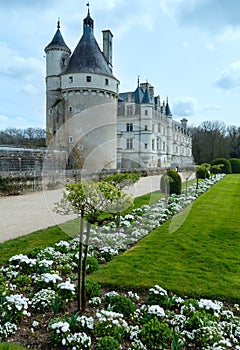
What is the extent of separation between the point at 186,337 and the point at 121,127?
90.0ft

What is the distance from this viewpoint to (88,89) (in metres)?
19.9

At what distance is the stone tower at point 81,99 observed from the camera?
65.4ft

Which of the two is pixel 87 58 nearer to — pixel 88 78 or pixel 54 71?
pixel 88 78

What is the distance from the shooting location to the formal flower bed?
7.08 ft

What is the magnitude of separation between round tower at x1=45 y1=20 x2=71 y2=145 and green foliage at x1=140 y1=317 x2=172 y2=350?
68.2ft

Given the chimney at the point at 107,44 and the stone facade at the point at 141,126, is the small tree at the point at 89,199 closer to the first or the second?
the stone facade at the point at 141,126

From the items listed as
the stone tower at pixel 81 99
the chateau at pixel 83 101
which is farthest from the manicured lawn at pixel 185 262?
the stone tower at pixel 81 99

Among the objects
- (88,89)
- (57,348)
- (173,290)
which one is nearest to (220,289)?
(173,290)

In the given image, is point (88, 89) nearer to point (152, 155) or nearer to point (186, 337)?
point (152, 155)

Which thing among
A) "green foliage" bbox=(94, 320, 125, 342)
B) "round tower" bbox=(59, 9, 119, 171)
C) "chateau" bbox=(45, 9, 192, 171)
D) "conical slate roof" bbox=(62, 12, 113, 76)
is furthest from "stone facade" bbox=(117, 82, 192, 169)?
"green foliage" bbox=(94, 320, 125, 342)

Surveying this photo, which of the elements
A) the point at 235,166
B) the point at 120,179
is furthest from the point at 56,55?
the point at 120,179

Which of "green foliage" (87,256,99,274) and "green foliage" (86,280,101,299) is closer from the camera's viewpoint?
"green foliage" (86,280,101,299)

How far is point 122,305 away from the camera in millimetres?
2578

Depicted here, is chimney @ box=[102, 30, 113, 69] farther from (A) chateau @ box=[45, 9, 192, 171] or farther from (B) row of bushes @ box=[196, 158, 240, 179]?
(B) row of bushes @ box=[196, 158, 240, 179]
